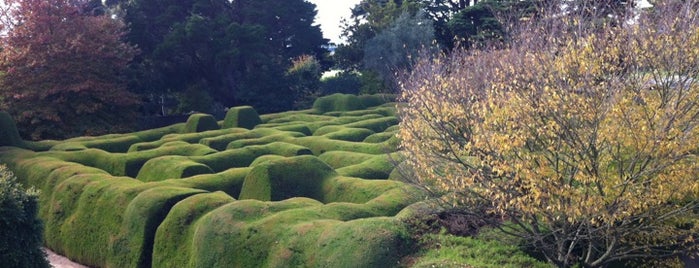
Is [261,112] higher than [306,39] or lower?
lower

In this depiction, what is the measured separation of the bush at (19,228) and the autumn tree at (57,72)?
22.5m

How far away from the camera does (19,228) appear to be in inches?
608

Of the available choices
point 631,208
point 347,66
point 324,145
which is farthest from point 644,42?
point 347,66

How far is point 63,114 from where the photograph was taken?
3803 cm

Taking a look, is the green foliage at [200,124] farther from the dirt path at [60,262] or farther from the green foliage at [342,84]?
the green foliage at [342,84]

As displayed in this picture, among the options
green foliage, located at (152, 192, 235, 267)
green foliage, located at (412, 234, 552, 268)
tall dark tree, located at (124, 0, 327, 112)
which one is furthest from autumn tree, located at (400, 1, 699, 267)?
tall dark tree, located at (124, 0, 327, 112)

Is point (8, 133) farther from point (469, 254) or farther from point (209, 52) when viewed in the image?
point (469, 254)

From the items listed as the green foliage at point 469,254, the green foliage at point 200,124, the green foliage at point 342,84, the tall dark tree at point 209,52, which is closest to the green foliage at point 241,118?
the green foliage at point 200,124

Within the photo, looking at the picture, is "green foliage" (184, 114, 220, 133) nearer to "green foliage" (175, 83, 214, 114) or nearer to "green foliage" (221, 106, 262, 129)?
"green foliage" (221, 106, 262, 129)

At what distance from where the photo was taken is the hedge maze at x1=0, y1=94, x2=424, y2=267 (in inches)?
511

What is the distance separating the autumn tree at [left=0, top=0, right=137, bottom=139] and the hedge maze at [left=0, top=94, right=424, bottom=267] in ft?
22.0

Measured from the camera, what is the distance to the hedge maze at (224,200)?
42.5ft

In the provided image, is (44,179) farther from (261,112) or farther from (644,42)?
(261,112)

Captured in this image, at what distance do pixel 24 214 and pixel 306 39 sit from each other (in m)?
47.5
